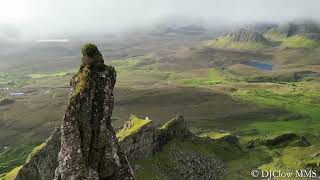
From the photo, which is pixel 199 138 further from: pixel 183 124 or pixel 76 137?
pixel 76 137

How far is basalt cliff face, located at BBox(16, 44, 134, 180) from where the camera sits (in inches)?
947

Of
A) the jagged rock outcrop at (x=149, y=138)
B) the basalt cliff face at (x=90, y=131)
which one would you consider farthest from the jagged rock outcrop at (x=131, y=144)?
the basalt cliff face at (x=90, y=131)

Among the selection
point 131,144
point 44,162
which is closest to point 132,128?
point 131,144

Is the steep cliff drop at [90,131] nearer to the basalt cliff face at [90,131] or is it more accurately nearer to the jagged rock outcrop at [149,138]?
the basalt cliff face at [90,131]

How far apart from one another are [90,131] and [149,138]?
85.5 metres

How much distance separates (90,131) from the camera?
24344 millimetres

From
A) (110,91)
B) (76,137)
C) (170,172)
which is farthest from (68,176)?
(170,172)

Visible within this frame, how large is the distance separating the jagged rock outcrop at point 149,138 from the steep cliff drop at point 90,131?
72809mm

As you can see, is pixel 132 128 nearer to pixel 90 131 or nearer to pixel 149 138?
pixel 149 138

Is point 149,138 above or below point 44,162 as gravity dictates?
below

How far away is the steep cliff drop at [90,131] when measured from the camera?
2405 centimetres

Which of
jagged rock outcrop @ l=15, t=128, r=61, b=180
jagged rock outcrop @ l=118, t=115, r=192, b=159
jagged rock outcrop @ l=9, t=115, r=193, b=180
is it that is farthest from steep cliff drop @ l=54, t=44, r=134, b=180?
jagged rock outcrop @ l=118, t=115, r=192, b=159

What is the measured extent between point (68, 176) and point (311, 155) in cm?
12380

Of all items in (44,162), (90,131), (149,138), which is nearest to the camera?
(90,131)
